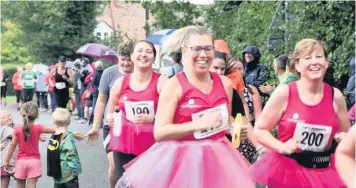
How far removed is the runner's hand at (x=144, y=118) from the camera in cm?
646

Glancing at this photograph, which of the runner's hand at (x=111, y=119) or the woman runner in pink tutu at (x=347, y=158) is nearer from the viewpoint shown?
the woman runner in pink tutu at (x=347, y=158)

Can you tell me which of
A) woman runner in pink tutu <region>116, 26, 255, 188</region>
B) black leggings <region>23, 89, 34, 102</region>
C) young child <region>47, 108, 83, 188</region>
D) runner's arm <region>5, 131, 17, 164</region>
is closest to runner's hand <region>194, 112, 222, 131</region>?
woman runner in pink tutu <region>116, 26, 255, 188</region>

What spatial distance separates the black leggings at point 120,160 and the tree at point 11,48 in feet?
178

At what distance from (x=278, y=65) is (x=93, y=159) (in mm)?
4682

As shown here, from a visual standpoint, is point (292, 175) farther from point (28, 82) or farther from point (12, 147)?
point (28, 82)

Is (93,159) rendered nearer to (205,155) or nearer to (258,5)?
(258,5)

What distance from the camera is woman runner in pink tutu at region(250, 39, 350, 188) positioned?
505cm

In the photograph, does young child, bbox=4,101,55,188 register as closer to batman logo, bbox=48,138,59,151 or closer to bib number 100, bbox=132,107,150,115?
batman logo, bbox=48,138,59,151

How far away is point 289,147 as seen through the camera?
484 centimetres

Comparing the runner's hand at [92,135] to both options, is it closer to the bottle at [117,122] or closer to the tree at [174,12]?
the bottle at [117,122]

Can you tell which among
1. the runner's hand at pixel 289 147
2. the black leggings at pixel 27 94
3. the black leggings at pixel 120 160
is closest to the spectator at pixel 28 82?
the black leggings at pixel 27 94

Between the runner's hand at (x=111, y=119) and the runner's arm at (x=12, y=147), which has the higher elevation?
the runner's hand at (x=111, y=119)

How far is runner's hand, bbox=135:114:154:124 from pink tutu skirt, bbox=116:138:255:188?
112cm

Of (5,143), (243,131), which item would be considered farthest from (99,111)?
(243,131)
